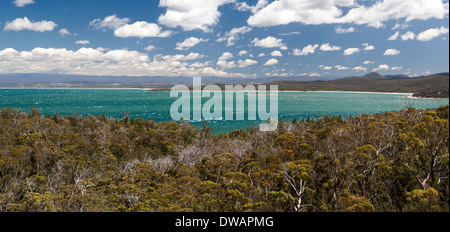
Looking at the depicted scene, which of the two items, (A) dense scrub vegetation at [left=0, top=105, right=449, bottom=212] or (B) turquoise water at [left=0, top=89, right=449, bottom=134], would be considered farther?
(B) turquoise water at [left=0, top=89, right=449, bottom=134]

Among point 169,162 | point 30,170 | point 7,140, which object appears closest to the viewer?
point 30,170

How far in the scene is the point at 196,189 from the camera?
1569 cm

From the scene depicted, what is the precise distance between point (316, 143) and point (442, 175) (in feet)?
33.9

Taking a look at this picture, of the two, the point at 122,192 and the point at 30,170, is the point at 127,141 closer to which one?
the point at 30,170

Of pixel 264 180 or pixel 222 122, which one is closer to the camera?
pixel 264 180

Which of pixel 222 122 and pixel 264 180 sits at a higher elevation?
pixel 264 180

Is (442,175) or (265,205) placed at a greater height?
(442,175)

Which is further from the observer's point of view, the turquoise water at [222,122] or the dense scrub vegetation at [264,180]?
the turquoise water at [222,122]

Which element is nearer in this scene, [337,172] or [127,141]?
[337,172]

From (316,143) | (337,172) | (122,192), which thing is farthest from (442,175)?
(122,192)
